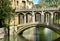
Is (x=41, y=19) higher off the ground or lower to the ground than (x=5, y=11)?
lower

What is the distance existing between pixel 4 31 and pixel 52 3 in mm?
33742

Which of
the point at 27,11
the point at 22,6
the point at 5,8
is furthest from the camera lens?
the point at 22,6

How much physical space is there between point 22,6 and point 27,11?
928 centimetres

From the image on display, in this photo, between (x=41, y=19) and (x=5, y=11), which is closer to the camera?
(x=5, y=11)

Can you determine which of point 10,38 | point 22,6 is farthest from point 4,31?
point 22,6

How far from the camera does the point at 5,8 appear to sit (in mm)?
46781

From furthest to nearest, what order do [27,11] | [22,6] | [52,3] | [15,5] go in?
[52,3] → [22,6] → [15,5] → [27,11]

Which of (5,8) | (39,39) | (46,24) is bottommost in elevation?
(39,39)

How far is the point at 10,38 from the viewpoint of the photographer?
Answer: 154ft

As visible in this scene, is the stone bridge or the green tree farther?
the stone bridge

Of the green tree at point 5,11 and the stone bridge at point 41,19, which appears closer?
the green tree at point 5,11

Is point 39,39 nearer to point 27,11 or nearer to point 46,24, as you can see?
point 46,24

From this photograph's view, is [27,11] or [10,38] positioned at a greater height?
[27,11]

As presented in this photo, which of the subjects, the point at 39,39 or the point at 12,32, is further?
the point at 12,32
